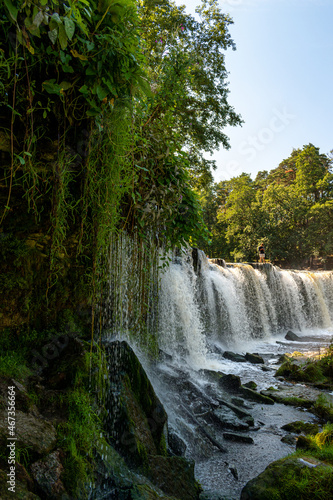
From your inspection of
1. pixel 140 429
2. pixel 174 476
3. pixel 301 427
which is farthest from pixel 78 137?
pixel 301 427

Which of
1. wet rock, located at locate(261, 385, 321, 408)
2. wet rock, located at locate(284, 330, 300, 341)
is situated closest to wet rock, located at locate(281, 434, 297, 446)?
wet rock, located at locate(261, 385, 321, 408)

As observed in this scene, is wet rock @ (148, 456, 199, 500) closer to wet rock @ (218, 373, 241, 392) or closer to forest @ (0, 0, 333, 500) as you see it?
forest @ (0, 0, 333, 500)

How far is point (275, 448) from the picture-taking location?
450 cm

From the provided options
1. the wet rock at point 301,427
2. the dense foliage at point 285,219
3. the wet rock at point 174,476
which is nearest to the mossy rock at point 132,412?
the wet rock at point 174,476

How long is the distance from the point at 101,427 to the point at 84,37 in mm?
3293

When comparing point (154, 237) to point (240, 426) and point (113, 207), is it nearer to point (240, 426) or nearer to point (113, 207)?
point (113, 207)

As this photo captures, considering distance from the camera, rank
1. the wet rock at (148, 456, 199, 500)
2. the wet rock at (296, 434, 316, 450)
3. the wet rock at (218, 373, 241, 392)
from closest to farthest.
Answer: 1. the wet rock at (148, 456, 199, 500)
2. the wet rock at (296, 434, 316, 450)
3. the wet rock at (218, 373, 241, 392)

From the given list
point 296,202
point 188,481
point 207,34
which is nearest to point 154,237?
point 188,481

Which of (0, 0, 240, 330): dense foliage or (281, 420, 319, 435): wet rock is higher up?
(0, 0, 240, 330): dense foliage

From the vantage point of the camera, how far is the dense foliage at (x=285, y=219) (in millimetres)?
31250

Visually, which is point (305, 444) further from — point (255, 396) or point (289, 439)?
point (255, 396)

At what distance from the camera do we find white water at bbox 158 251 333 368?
7.66 m

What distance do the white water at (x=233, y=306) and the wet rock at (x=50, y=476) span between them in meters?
3.16

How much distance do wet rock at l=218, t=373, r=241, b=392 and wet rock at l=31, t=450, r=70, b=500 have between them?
18.0 ft
